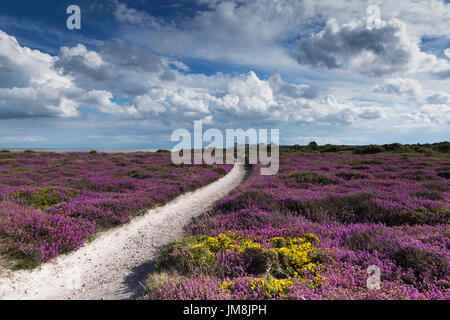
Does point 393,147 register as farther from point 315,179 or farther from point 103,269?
point 103,269

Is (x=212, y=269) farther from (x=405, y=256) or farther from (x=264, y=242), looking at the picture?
(x=405, y=256)

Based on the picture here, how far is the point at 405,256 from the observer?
472 cm

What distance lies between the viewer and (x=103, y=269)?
657cm

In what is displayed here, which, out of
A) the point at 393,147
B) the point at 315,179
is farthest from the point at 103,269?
the point at 393,147

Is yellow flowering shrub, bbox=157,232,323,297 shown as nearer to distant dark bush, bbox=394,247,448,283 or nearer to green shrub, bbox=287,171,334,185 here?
distant dark bush, bbox=394,247,448,283

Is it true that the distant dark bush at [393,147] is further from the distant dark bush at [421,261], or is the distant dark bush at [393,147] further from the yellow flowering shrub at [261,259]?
the yellow flowering shrub at [261,259]

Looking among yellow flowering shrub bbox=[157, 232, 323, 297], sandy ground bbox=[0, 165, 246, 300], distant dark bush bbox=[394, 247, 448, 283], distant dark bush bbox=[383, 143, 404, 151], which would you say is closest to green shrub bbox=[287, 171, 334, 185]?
sandy ground bbox=[0, 165, 246, 300]
